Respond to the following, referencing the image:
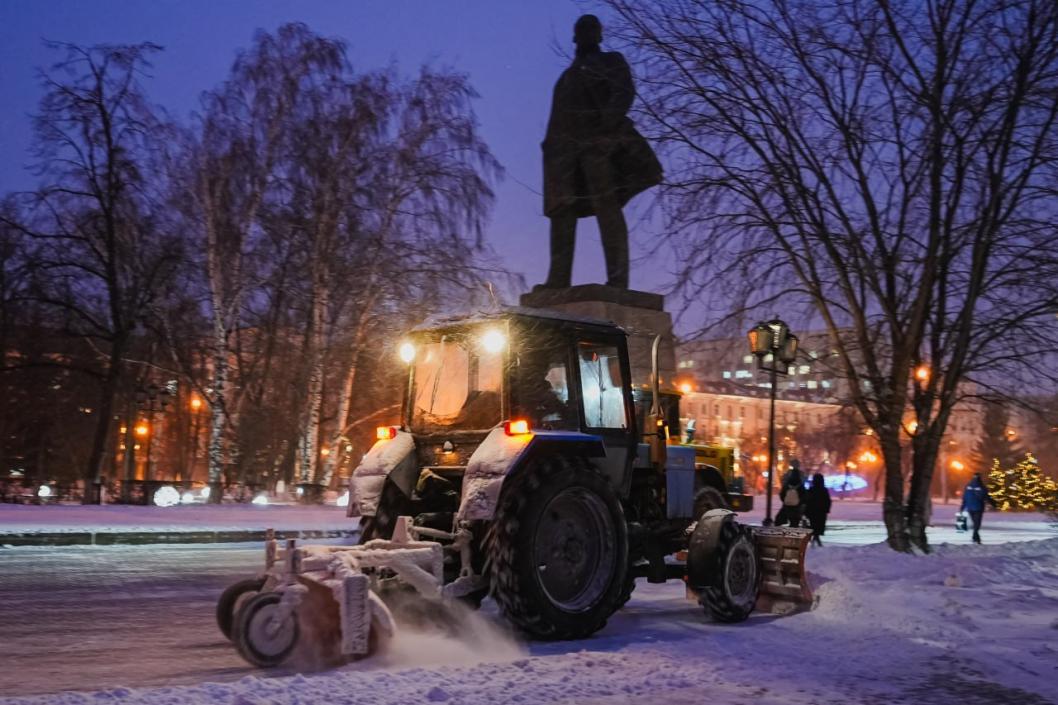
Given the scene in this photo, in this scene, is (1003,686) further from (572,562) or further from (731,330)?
(731,330)

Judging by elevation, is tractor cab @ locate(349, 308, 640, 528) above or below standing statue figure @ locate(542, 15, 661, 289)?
below

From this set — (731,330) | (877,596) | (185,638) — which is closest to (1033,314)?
(731,330)

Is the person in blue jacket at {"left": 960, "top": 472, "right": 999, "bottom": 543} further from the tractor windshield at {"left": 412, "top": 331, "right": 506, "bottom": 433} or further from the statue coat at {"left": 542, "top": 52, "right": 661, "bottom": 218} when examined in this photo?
the tractor windshield at {"left": 412, "top": 331, "right": 506, "bottom": 433}

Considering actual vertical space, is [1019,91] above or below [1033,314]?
above

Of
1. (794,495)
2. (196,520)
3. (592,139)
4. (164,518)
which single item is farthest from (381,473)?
(164,518)

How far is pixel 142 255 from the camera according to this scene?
33.6 m

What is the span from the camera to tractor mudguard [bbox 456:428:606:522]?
8.08 m

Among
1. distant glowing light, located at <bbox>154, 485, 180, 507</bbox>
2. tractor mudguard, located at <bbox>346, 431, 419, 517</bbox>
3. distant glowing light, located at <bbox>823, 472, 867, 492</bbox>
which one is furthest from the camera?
distant glowing light, located at <bbox>823, 472, 867, 492</bbox>

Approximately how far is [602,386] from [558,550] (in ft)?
5.36

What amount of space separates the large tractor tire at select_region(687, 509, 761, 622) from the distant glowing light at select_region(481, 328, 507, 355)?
2.69m

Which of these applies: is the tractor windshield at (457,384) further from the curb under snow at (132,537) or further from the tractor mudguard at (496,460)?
the curb under snow at (132,537)

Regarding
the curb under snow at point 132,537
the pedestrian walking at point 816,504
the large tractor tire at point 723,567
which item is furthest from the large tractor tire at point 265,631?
the pedestrian walking at point 816,504

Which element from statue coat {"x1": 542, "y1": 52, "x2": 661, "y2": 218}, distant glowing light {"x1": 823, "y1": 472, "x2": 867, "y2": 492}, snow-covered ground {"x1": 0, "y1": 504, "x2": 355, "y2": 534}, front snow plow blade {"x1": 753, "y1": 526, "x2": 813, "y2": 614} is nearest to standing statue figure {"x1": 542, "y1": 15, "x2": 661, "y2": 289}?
statue coat {"x1": 542, "y1": 52, "x2": 661, "y2": 218}

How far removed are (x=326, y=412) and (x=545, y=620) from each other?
3583 centimetres
